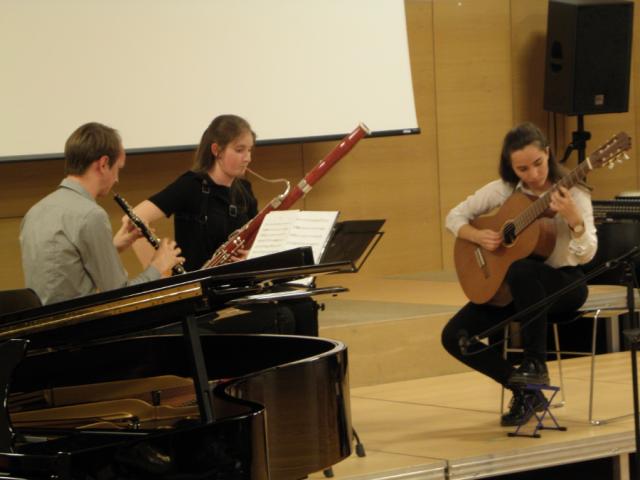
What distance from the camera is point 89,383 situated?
313 centimetres

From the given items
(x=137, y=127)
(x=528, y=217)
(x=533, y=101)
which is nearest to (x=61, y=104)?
(x=137, y=127)

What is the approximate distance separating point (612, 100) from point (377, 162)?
4.93 feet

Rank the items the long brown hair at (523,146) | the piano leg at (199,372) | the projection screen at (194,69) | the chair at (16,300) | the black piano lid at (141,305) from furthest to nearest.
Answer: the projection screen at (194,69) → the long brown hair at (523,146) → the chair at (16,300) → the piano leg at (199,372) → the black piano lid at (141,305)

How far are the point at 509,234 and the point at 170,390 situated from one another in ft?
5.33

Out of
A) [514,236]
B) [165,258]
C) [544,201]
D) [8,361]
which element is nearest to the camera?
[8,361]

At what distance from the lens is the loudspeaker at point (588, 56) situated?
274 inches

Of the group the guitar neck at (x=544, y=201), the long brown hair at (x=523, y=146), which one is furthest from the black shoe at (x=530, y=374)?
the long brown hair at (x=523, y=146)

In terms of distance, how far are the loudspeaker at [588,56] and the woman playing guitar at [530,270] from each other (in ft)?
9.58

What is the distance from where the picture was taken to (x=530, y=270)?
404 centimetres

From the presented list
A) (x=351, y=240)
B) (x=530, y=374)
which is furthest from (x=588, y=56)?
(x=351, y=240)

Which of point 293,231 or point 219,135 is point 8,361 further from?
point 219,135

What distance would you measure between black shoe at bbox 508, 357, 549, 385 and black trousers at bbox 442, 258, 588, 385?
0.9 inches

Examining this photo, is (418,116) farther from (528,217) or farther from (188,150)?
(528,217)

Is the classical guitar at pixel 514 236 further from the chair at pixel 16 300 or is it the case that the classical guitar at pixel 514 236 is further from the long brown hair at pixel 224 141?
the chair at pixel 16 300
